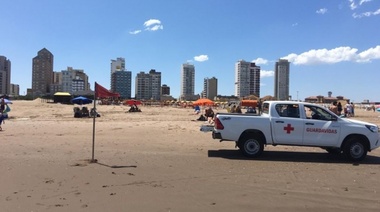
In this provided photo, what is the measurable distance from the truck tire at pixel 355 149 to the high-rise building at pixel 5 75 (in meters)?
162

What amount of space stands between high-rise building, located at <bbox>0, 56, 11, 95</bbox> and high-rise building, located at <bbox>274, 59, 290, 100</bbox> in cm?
11252

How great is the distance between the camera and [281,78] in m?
155

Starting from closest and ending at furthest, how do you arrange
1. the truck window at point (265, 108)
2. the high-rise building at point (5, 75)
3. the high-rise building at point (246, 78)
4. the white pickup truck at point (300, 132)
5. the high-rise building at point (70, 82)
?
the white pickup truck at point (300, 132) < the truck window at point (265, 108) < the high-rise building at point (70, 82) < the high-rise building at point (5, 75) < the high-rise building at point (246, 78)

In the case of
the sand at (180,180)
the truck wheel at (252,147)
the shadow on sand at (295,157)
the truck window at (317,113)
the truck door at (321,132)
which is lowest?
the sand at (180,180)

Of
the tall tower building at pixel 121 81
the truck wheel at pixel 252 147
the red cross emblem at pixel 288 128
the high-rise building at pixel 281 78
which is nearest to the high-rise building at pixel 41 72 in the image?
the tall tower building at pixel 121 81

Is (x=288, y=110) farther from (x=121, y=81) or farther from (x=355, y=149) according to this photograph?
(x=121, y=81)

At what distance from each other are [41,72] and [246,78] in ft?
306

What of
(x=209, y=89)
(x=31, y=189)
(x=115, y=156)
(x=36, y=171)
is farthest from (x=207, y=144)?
(x=209, y=89)

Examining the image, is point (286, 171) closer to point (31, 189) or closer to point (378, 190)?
point (378, 190)

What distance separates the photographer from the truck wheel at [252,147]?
435 inches

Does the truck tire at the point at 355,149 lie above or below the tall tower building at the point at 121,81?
below

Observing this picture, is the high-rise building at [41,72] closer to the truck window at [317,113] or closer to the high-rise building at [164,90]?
the high-rise building at [164,90]

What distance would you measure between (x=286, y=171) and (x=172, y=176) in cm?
285

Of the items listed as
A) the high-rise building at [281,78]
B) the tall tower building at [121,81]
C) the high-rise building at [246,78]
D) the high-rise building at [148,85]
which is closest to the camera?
the high-rise building at [281,78]
